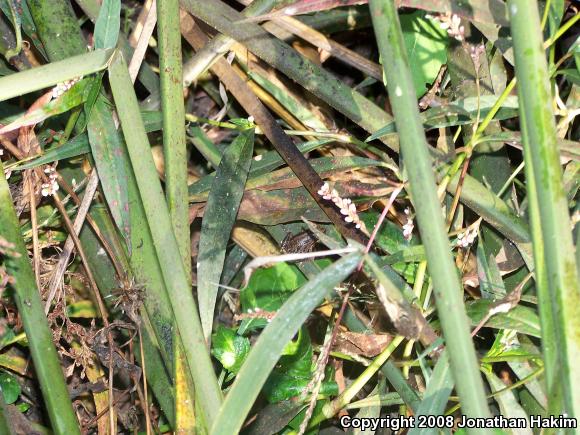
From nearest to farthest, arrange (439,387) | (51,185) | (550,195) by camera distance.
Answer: (550,195)
(439,387)
(51,185)

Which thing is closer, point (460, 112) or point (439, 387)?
point (439, 387)

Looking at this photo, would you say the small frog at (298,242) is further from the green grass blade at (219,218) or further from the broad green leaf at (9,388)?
the broad green leaf at (9,388)

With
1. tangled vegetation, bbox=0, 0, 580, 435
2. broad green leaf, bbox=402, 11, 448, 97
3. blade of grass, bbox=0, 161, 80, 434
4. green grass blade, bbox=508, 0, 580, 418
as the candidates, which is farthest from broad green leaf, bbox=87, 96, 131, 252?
green grass blade, bbox=508, 0, 580, 418

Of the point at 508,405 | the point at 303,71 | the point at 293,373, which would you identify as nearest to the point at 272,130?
the point at 303,71

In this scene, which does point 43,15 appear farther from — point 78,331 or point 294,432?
point 294,432

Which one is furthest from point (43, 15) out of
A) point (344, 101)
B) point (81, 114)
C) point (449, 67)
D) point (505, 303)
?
point (505, 303)

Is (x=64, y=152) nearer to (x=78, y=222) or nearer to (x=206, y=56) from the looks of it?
(x=78, y=222)

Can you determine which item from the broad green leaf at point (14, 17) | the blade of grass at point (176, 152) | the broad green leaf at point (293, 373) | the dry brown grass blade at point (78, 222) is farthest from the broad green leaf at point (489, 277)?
the broad green leaf at point (14, 17)

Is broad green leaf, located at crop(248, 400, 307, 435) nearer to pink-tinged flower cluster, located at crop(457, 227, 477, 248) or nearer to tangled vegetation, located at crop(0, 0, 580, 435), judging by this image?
tangled vegetation, located at crop(0, 0, 580, 435)
